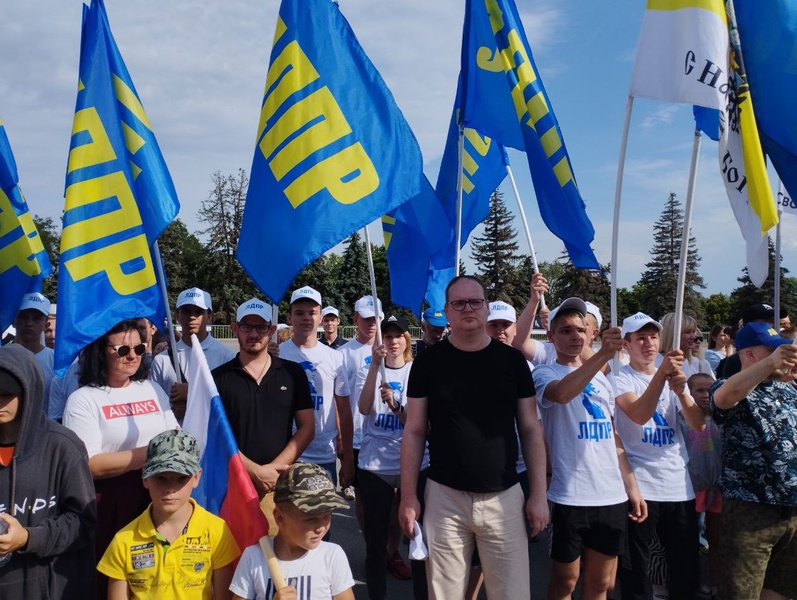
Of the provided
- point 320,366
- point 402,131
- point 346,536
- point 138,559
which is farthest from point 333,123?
point 346,536

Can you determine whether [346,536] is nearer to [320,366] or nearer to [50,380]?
[320,366]

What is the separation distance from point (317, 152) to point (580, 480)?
8.66ft

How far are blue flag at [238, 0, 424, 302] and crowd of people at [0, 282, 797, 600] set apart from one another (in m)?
0.52

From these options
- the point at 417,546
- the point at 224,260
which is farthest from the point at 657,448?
the point at 224,260

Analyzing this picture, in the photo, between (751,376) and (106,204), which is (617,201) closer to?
(751,376)

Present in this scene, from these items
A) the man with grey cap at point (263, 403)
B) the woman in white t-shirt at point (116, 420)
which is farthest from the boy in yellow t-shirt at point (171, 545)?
the man with grey cap at point (263, 403)

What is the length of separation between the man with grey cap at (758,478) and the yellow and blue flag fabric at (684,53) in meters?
1.44

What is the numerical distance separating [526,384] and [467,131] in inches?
126

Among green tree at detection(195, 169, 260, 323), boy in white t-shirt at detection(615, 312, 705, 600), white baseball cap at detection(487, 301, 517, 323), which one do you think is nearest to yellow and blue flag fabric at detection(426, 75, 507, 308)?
white baseball cap at detection(487, 301, 517, 323)

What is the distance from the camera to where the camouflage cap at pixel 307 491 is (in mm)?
2650

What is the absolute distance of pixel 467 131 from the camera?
233 inches

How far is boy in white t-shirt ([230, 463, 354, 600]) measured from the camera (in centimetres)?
265

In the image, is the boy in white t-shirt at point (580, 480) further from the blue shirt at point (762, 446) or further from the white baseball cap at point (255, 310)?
the white baseball cap at point (255, 310)

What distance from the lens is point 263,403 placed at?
3.80 metres
